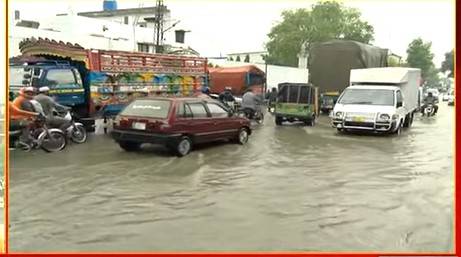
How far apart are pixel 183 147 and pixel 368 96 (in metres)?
1.69

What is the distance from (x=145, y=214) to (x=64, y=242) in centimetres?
53

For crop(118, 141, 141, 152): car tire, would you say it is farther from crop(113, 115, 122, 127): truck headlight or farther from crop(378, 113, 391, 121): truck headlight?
crop(378, 113, 391, 121): truck headlight

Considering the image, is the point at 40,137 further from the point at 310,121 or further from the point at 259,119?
the point at 310,121

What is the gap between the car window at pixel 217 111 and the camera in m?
4.62

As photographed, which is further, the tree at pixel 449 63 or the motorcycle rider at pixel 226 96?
the motorcycle rider at pixel 226 96

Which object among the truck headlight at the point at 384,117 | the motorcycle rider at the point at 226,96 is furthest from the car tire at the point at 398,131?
the motorcycle rider at the point at 226,96

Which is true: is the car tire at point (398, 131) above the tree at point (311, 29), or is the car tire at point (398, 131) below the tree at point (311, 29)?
below

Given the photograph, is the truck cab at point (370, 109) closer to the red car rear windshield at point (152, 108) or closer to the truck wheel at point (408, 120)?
the truck wheel at point (408, 120)

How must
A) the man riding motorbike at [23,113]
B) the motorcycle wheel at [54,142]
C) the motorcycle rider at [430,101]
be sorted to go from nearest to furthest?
Answer: the man riding motorbike at [23,113]
the motorcycle rider at [430,101]
the motorcycle wheel at [54,142]

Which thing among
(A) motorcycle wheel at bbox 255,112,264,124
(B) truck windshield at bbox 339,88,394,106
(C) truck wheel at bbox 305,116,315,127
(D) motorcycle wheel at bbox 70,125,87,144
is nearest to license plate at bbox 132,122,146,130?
(D) motorcycle wheel at bbox 70,125,87,144

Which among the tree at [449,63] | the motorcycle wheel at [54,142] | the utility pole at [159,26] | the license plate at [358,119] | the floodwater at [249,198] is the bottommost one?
the floodwater at [249,198]

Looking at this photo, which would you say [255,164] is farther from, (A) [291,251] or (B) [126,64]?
(B) [126,64]

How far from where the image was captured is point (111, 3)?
3.47 meters

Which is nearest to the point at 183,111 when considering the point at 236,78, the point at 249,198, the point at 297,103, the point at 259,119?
the point at 236,78
